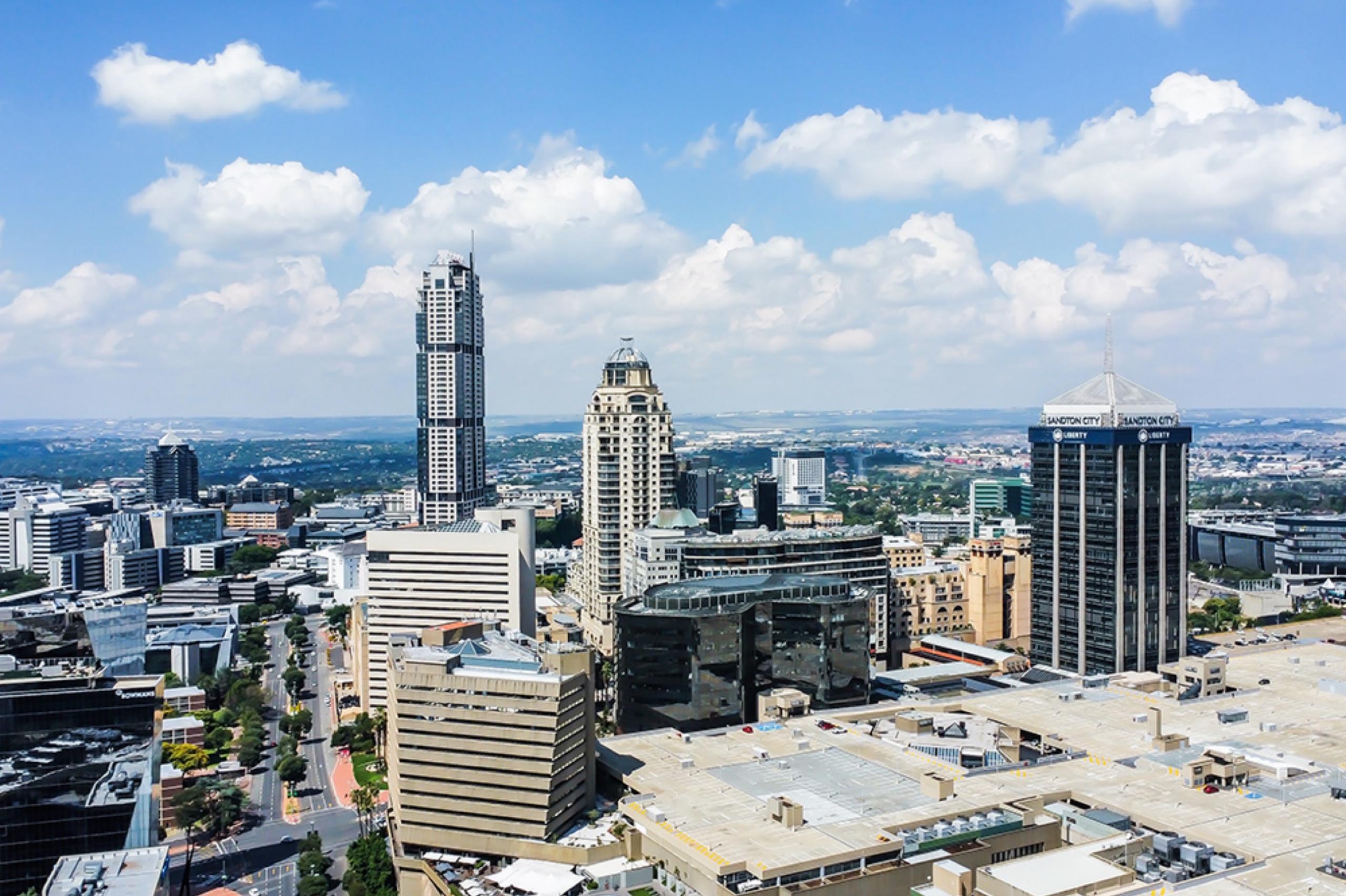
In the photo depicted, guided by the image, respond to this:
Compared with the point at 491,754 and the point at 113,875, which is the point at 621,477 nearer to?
the point at 491,754

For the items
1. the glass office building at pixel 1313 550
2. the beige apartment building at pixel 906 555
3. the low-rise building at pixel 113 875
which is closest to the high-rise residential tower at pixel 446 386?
the beige apartment building at pixel 906 555

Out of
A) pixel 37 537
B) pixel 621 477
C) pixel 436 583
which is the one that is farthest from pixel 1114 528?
pixel 37 537

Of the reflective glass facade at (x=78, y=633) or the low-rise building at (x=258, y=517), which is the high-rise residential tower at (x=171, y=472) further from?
the reflective glass facade at (x=78, y=633)

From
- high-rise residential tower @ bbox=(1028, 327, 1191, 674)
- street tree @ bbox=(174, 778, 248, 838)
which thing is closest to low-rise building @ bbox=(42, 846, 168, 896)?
street tree @ bbox=(174, 778, 248, 838)

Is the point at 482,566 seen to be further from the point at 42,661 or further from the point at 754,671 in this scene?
the point at 42,661

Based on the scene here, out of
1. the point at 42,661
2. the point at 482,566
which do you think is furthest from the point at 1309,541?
the point at 42,661

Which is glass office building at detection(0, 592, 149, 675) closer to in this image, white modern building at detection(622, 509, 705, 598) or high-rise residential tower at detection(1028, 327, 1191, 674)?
white modern building at detection(622, 509, 705, 598)
